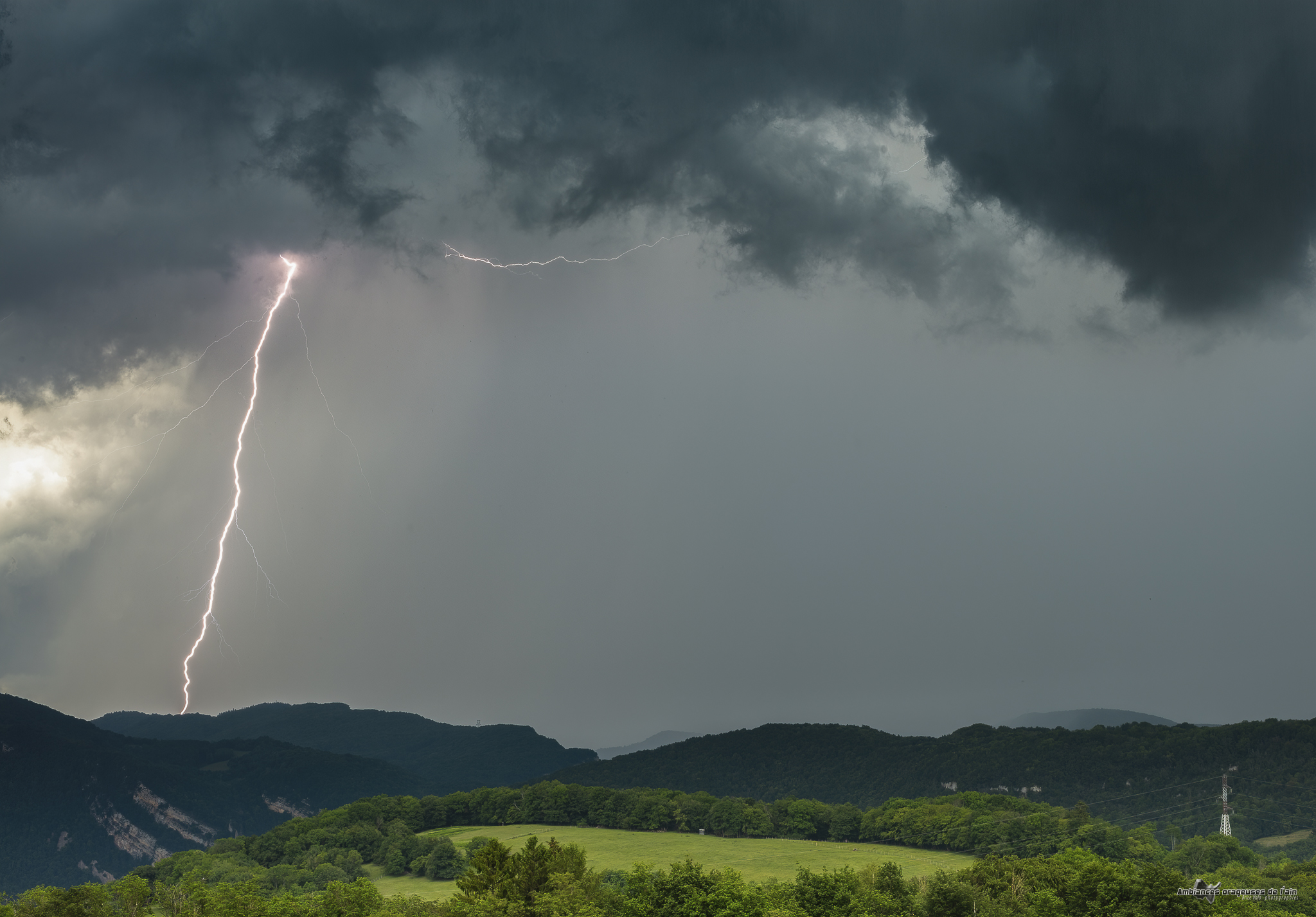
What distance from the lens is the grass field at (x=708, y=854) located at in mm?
108938

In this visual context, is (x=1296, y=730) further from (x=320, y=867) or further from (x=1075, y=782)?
(x=320, y=867)

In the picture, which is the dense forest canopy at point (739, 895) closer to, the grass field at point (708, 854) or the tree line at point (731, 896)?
the tree line at point (731, 896)

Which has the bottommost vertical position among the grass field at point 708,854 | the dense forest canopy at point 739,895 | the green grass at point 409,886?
the green grass at point 409,886

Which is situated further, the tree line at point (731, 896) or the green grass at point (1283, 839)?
the green grass at point (1283, 839)

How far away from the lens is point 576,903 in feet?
203

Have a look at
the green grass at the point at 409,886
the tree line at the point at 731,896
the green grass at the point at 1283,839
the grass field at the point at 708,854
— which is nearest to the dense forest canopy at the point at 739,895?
the tree line at the point at 731,896

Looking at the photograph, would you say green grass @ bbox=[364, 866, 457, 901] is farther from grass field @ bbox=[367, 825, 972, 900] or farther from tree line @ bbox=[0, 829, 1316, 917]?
tree line @ bbox=[0, 829, 1316, 917]

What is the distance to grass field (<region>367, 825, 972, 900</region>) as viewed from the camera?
109 metres

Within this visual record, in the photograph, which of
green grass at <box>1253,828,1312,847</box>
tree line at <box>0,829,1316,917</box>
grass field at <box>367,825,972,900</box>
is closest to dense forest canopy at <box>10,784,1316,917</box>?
tree line at <box>0,829,1316,917</box>

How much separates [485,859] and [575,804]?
309ft

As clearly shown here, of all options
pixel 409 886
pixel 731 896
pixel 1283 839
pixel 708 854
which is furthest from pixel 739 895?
pixel 1283 839

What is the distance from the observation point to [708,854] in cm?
12256

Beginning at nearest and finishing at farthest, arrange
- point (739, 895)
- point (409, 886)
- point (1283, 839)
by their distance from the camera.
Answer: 1. point (739, 895)
2. point (409, 886)
3. point (1283, 839)

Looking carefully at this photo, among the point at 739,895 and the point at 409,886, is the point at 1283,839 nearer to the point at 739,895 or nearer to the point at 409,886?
the point at 739,895
